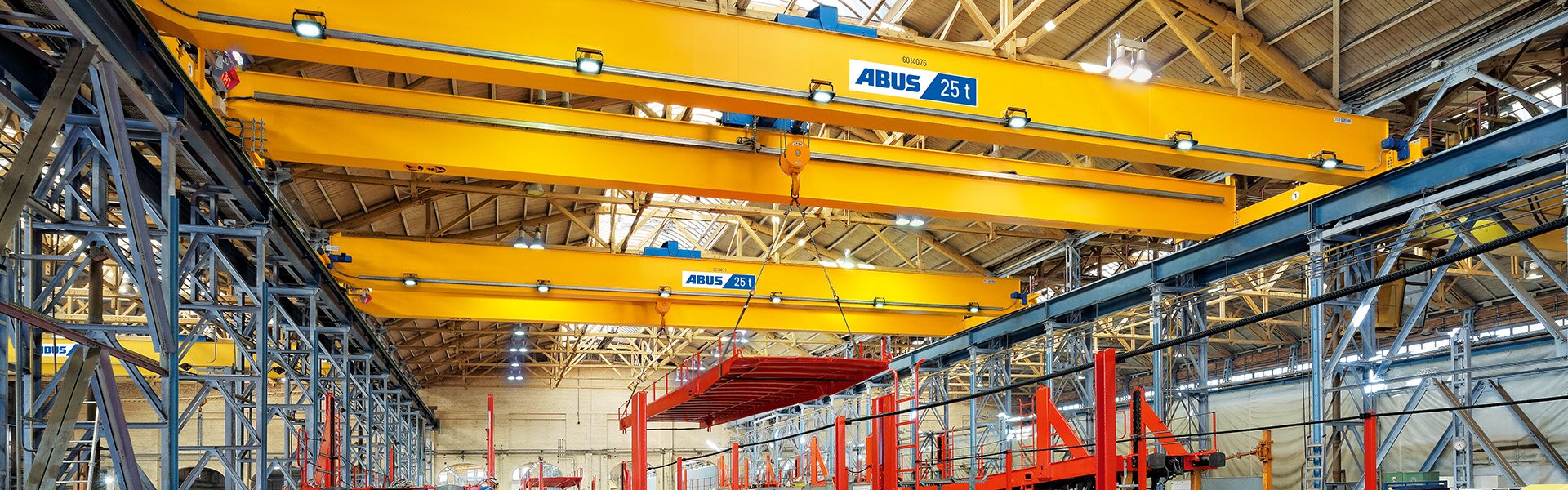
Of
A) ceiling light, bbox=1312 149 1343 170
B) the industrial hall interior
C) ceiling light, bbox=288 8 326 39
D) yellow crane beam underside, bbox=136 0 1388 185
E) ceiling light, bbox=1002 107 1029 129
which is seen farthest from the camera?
ceiling light, bbox=1312 149 1343 170

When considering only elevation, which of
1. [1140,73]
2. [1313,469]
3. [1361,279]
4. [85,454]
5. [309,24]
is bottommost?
[1313,469]

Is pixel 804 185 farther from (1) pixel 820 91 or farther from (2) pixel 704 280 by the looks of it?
(2) pixel 704 280

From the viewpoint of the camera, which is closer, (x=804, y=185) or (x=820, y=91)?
(x=820, y=91)

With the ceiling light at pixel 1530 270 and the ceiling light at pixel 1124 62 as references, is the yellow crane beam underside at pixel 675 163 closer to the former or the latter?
the ceiling light at pixel 1124 62

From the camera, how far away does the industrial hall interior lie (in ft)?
26.8

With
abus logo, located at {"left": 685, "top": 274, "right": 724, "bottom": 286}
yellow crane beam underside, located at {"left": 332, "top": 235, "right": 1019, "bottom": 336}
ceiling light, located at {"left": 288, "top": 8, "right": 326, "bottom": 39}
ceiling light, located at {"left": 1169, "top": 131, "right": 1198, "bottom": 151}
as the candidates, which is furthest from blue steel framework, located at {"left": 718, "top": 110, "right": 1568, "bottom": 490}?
ceiling light, located at {"left": 288, "top": 8, "right": 326, "bottom": 39}

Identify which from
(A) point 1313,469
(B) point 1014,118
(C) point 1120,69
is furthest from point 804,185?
(A) point 1313,469

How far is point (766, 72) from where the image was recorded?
10.6m

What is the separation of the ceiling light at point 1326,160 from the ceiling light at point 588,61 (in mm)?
8757

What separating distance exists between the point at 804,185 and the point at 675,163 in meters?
1.80

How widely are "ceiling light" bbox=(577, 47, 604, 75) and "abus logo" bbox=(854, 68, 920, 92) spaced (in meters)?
2.67

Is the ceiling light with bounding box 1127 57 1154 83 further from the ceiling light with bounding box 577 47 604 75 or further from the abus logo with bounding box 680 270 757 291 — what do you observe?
the abus logo with bounding box 680 270 757 291

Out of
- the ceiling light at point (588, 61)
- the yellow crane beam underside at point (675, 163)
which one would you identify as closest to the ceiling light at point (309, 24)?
the ceiling light at point (588, 61)

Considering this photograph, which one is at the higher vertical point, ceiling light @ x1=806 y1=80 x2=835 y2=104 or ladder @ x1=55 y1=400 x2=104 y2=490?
ceiling light @ x1=806 y1=80 x2=835 y2=104
